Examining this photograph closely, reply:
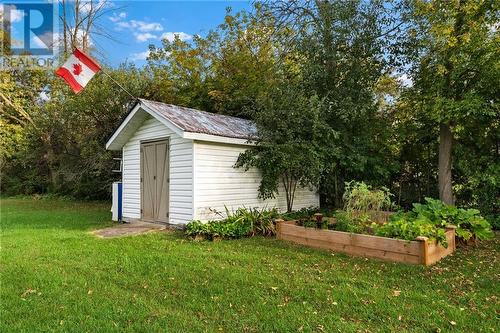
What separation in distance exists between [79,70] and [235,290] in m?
6.87

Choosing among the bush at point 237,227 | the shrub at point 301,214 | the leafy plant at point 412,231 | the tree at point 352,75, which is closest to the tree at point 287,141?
the shrub at point 301,214

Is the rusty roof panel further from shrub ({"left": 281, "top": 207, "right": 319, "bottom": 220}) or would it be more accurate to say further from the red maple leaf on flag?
shrub ({"left": 281, "top": 207, "right": 319, "bottom": 220})

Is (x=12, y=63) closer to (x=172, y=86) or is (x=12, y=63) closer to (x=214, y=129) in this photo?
(x=172, y=86)

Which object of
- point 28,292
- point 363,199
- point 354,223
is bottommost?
point 28,292

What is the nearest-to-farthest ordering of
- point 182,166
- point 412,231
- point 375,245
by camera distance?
point 412,231, point 375,245, point 182,166

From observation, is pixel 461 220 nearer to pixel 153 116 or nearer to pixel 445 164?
pixel 445 164

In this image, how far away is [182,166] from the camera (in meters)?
8.03

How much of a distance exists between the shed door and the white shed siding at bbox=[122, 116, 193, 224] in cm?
22

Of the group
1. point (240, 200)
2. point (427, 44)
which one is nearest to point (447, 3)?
point (427, 44)

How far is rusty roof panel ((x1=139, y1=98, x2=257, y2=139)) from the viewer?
25.6 ft

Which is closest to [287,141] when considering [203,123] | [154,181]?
[203,123]

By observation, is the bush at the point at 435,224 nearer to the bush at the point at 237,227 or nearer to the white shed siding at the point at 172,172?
the bush at the point at 237,227

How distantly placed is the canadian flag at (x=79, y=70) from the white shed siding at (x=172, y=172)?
171cm

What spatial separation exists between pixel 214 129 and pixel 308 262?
4185 millimetres
